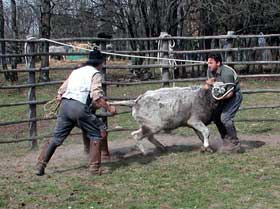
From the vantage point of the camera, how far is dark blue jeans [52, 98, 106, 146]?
735 centimetres

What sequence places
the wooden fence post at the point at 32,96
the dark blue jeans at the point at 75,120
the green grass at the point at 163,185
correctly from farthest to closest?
the wooden fence post at the point at 32,96
the dark blue jeans at the point at 75,120
the green grass at the point at 163,185

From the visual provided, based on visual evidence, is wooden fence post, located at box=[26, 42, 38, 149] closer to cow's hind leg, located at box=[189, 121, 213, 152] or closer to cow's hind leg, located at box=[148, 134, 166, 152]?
cow's hind leg, located at box=[148, 134, 166, 152]

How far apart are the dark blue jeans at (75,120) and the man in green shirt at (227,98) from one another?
2073mm

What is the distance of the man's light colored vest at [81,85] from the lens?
7.39 meters

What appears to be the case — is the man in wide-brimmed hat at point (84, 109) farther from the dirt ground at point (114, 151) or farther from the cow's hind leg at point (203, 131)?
the cow's hind leg at point (203, 131)

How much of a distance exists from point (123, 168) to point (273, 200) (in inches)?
92.4

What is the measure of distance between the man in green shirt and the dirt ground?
49 cm

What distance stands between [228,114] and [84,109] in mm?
2387

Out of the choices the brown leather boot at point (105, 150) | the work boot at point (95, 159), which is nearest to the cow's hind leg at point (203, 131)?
the brown leather boot at point (105, 150)

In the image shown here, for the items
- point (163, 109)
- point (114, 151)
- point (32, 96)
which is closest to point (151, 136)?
point (163, 109)

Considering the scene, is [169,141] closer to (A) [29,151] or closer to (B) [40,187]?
(A) [29,151]

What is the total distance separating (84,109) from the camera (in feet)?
24.1

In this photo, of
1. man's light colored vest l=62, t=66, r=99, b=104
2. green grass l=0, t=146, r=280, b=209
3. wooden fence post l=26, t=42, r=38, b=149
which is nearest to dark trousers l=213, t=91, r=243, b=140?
green grass l=0, t=146, r=280, b=209

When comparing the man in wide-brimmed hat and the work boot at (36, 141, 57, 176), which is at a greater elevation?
the man in wide-brimmed hat
